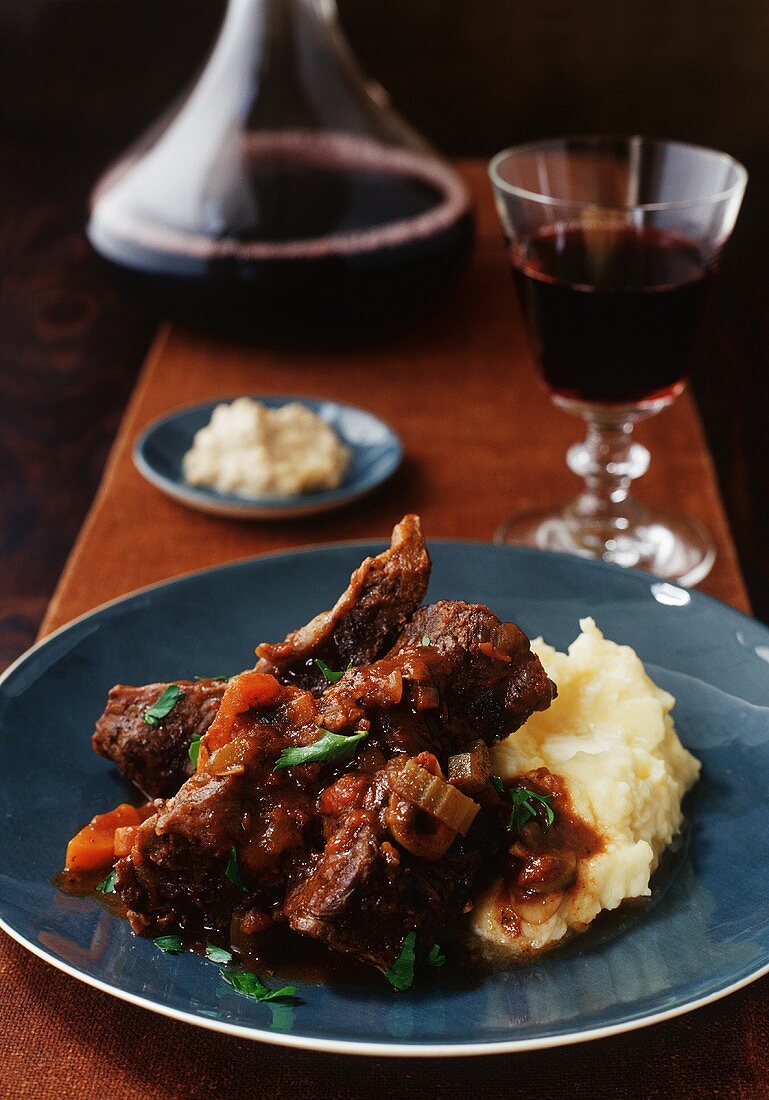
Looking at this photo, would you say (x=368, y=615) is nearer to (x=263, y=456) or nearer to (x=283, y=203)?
(x=263, y=456)

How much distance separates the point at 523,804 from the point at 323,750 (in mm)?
435

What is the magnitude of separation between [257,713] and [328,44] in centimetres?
349

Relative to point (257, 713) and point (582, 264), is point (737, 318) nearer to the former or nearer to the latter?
point (582, 264)

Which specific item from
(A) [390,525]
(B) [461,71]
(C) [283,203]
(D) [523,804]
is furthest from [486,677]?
(B) [461,71]

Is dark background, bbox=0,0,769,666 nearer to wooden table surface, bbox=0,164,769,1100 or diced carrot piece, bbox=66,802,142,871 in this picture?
wooden table surface, bbox=0,164,769,1100

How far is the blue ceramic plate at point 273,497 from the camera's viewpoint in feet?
13.8

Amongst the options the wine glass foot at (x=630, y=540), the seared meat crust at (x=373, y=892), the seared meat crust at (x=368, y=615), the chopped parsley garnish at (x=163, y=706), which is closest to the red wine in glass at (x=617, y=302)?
the wine glass foot at (x=630, y=540)

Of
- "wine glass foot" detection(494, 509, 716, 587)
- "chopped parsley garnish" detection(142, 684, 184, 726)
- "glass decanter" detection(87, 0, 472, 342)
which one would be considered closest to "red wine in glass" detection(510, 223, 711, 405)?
"wine glass foot" detection(494, 509, 716, 587)

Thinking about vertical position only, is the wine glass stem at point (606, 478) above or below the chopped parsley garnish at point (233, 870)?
below

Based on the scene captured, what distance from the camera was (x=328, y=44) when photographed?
5172mm

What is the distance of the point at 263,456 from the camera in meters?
4.27

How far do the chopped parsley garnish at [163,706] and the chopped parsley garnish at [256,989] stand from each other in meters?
0.63

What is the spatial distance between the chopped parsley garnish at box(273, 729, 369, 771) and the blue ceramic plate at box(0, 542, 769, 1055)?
401 mm

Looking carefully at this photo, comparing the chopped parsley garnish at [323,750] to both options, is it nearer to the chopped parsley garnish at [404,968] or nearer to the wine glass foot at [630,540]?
the chopped parsley garnish at [404,968]
